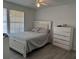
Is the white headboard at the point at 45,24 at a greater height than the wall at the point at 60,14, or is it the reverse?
the wall at the point at 60,14

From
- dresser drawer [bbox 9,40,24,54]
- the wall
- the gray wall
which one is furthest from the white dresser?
the gray wall

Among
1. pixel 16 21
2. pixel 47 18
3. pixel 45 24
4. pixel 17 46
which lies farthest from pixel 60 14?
pixel 17 46

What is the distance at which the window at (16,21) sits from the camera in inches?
192

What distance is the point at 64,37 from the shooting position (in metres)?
4.18

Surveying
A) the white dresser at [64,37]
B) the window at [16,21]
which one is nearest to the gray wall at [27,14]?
the window at [16,21]

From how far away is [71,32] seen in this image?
400 centimetres

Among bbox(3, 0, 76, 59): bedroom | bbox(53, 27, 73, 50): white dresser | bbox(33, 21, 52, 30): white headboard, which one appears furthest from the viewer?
bbox(33, 21, 52, 30): white headboard

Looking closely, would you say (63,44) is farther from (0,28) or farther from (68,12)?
(0,28)

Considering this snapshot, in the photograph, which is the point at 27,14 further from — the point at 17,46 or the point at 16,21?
the point at 17,46

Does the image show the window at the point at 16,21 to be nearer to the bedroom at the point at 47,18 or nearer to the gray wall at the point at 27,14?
the bedroom at the point at 47,18

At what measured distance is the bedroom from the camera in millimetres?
4102

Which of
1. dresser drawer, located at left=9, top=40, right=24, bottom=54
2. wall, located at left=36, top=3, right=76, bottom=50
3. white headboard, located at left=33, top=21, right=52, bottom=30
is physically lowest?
dresser drawer, located at left=9, top=40, right=24, bottom=54

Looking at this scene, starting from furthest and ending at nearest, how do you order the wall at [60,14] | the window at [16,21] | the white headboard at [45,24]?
the white headboard at [45,24], the window at [16,21], the wall at [60,14]

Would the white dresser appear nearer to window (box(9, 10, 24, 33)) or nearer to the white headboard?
the white headboard
